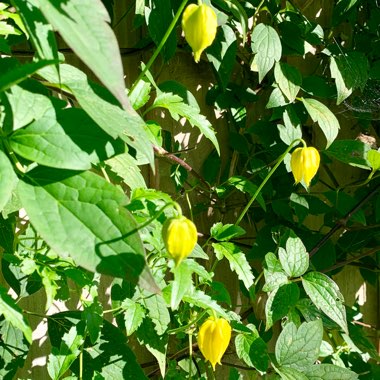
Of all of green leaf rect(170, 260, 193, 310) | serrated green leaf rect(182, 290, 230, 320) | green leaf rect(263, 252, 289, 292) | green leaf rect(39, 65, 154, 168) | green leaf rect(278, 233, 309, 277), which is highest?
green leaf rect(39, 65, 154, 168)

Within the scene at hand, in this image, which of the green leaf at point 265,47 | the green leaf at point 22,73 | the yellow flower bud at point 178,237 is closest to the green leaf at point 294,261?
the green leaf at point 265,47

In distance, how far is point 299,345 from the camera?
1188 mm

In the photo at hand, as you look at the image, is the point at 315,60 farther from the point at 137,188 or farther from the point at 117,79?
the point at 117,79

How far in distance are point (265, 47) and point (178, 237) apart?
0.79 m

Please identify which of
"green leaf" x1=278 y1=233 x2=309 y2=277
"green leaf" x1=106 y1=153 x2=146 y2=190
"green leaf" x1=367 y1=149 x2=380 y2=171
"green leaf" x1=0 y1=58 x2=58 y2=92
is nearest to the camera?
"green leaf" x1=0 y1=58 x2=58 y2=92

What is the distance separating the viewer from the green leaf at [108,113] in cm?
59

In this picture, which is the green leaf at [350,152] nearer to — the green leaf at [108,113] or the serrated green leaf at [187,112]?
the serrated green leaf at [187,112]

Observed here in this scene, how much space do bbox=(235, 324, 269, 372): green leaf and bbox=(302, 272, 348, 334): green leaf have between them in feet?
0.44

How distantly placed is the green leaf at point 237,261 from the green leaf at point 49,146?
537 mm

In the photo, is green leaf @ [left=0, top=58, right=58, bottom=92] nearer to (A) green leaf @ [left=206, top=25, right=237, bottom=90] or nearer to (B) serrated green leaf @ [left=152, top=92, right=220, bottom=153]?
(B) serrated green leaf @ [left=152, top=92, right=220, bottom=153]

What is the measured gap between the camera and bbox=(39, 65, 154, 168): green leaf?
59cm

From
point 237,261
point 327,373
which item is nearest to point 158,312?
point 237,261

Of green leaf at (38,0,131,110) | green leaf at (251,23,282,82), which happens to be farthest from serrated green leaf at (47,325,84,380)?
green leaf at (251,23,282,82)

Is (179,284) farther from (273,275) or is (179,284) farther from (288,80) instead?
(288,80)
